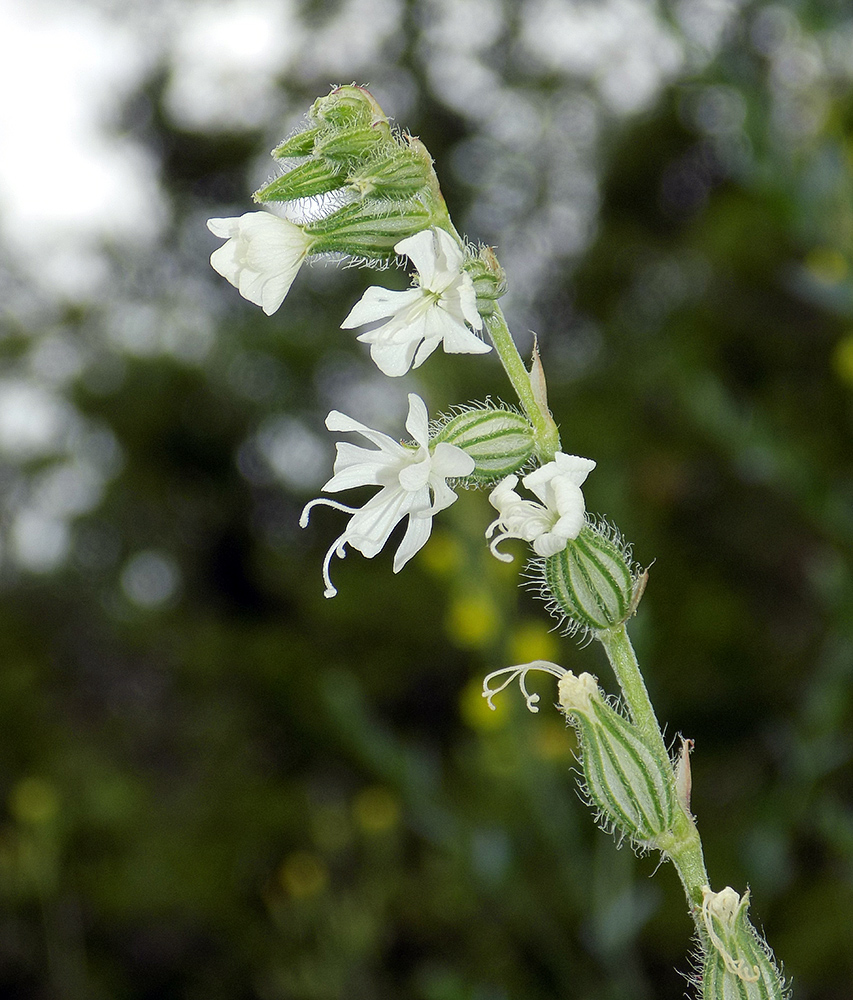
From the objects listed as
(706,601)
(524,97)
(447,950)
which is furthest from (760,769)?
(524,97)

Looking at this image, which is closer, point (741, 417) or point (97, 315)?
point (741, 417)

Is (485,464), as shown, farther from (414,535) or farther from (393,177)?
(393,177)

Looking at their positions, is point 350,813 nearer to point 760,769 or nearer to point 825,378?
point 760,769

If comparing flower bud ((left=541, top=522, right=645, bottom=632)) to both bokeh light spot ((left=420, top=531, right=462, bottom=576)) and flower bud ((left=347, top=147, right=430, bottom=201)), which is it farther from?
bokeh light spot ((left=420, top=531, right=462, bottom=576))

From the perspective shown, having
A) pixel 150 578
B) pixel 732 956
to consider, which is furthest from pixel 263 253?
pixel 150 578

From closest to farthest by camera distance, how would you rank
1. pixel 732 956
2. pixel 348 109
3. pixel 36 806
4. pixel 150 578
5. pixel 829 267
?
pixel 732 956 → pixel 348 109 → pixel 829 267 → pixel 36 806 → pixel 150 578

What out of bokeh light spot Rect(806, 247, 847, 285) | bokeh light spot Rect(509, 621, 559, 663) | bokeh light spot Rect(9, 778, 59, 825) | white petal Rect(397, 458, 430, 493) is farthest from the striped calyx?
bokeh light spot Rect(9, 778, 59, 825)
